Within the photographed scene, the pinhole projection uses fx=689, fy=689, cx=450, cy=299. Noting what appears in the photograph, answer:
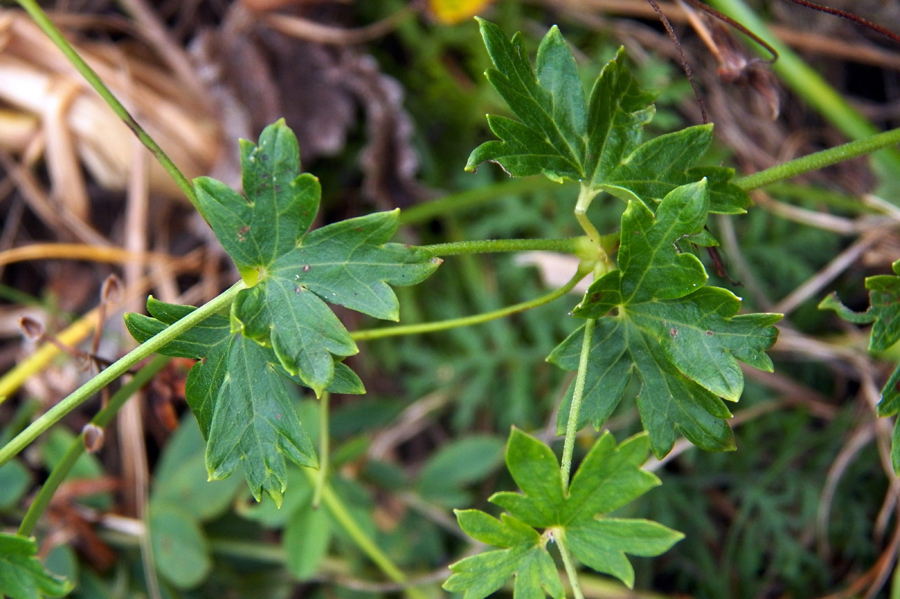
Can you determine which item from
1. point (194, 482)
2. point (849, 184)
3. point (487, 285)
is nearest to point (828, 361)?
point (849, 184)

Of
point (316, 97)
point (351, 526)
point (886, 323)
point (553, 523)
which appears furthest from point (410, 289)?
point (886, 323)

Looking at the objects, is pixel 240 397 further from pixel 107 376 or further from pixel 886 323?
pixel 886 323

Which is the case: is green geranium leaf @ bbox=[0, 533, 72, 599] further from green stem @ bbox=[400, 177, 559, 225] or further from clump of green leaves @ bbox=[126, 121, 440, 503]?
green stem @ bbox=[400, 177, 559, 225]

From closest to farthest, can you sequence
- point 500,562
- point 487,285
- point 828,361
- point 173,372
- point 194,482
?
point 500,562 → point 173,372 → point 194,482 → point 828,361 → point 487,285

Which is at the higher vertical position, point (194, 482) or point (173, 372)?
point (173, 372)

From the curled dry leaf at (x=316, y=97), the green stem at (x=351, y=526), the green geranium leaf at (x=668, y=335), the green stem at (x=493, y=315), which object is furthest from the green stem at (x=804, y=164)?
the curled dry leaf at (x=316, y=97)

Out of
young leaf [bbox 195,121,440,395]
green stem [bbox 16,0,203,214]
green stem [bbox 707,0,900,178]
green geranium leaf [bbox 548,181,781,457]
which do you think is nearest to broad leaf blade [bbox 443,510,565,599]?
green geranium leaf [bbox 548,181,781,457]

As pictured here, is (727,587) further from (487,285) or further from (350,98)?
(350,98)
